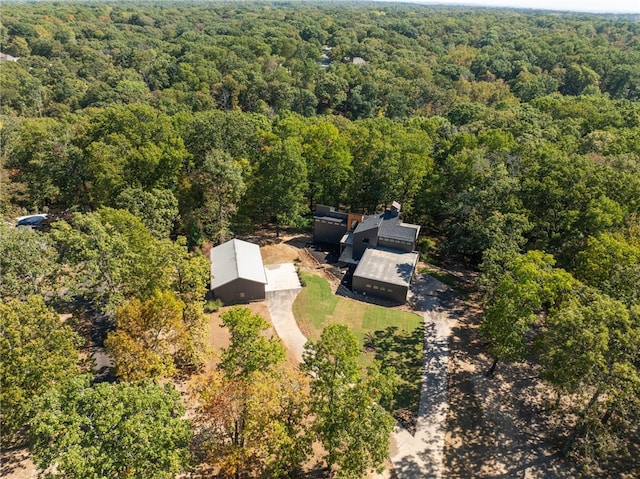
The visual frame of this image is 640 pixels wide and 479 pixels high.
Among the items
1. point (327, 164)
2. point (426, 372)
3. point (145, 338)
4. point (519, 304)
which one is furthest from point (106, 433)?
point (327, 164)

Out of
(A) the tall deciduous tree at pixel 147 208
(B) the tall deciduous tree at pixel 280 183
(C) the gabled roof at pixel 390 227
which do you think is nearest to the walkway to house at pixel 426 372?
(C) the gabled roof at pixel 390 227

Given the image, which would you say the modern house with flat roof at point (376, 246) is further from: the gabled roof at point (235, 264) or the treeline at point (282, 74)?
the treeline at point (282, 74)

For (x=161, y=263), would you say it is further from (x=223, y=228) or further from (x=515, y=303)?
(x=515, y=303)

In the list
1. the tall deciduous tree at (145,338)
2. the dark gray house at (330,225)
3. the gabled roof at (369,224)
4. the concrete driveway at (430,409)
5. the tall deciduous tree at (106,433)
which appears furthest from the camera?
the dark gray house at (330,225)

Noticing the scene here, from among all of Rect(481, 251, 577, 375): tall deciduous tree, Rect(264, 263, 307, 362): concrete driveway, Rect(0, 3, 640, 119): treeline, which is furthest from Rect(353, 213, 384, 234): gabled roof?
Rect(0, 3, 640, 119): treeline

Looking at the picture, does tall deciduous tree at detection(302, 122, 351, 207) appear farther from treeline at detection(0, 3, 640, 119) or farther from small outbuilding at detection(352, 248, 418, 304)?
treeline at detection(0, 3, 640, 119)

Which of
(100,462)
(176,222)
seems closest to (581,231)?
(100,462)
